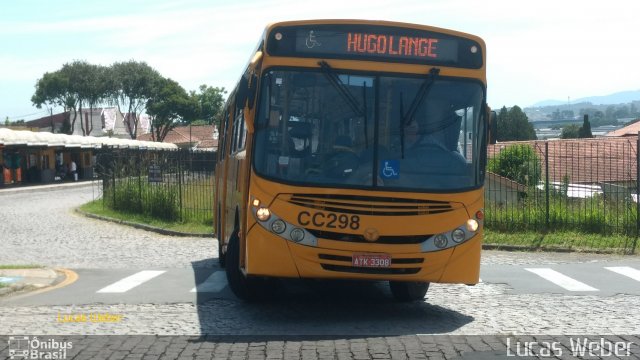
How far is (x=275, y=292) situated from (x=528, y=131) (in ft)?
188

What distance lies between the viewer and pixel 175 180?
916 inches

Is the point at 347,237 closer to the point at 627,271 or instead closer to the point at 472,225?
the point at 472,225

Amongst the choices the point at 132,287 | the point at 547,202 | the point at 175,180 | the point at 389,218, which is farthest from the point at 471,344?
the point at 175,180

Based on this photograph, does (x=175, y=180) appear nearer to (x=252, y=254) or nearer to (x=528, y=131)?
(x=252, y=254)

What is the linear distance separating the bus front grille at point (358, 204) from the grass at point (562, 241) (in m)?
10.2

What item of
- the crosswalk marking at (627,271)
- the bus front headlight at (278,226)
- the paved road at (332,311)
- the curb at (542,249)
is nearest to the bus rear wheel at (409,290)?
the paved road at (332,311)

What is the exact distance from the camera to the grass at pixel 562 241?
60.0 ft

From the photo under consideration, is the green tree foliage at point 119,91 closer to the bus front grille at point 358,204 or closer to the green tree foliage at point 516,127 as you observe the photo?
the green tree foliage at point 516,127

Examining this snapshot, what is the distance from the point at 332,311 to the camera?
992 cm

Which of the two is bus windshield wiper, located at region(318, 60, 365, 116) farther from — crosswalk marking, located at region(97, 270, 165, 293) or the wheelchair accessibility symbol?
crosswalk marking, located at region(97, 270, 165, 293)

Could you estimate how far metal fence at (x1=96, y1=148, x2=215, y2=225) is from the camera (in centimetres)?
2280

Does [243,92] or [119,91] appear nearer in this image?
[243,92]

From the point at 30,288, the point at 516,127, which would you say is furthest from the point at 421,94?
the point at 516,127

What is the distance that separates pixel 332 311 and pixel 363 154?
2028mm
